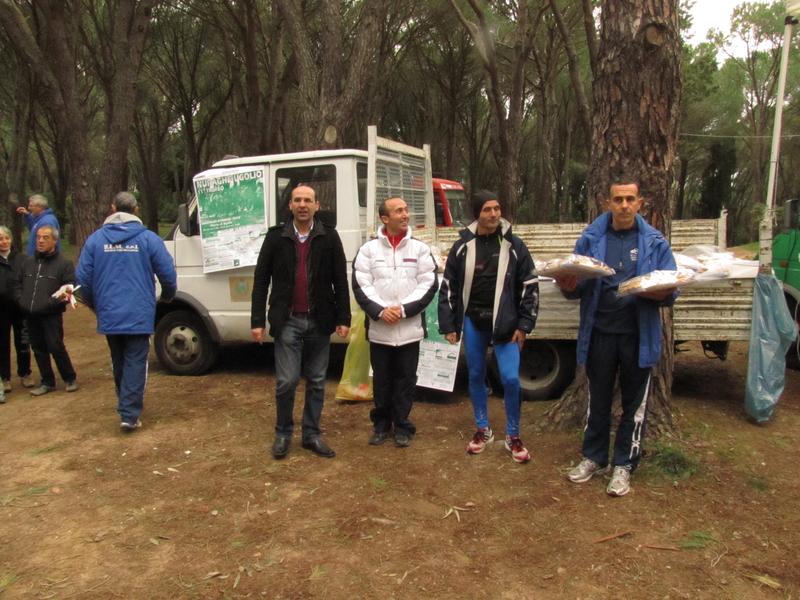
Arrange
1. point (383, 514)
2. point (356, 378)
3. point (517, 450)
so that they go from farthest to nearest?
point (356, 378), point (517, 450), point (383, 514)

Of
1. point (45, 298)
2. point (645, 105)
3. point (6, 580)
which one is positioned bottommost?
point (6, 580)

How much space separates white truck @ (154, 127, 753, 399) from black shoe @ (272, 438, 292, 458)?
163 centimetres

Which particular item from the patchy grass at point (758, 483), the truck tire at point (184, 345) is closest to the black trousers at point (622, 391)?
the patchy grass at point (758, 483)

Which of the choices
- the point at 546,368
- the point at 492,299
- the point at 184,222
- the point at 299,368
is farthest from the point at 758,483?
the point at 184,222

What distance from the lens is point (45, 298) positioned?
20.5ft

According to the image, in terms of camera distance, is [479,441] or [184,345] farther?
[184,345]

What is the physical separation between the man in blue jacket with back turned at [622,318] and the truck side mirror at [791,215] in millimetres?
3257

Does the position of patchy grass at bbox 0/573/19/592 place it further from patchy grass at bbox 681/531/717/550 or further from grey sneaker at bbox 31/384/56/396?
grey sneaker at bbox 31/384/56/396

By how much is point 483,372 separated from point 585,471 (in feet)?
2.98

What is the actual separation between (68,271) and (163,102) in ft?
78.1

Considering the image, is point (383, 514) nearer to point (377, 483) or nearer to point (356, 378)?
point (377, 483)

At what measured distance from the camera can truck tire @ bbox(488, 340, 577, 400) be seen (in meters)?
5.59

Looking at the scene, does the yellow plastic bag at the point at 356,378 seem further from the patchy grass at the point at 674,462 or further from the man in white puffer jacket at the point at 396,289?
the patchy grass at the point at 674,462

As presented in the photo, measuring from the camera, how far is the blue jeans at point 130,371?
519cm
